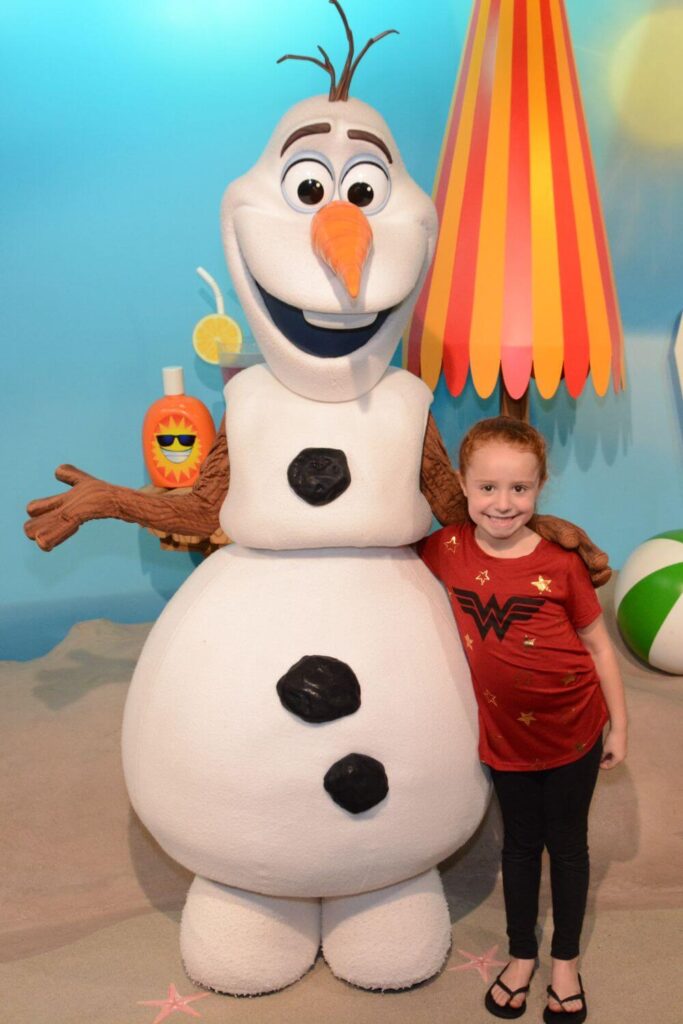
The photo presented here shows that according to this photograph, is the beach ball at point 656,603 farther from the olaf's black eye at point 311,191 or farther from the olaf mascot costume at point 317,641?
the olaf's black eye at point 311,191

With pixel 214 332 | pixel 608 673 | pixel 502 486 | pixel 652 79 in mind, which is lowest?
pixel 608 673

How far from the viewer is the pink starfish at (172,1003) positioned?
154 centimetres

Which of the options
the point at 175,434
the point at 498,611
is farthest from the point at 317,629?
the point at 175,434

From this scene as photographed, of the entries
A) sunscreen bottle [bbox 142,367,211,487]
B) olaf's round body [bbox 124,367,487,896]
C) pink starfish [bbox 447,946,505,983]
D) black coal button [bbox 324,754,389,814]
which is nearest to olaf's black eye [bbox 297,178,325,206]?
olaf's round body [bbox 124,367,487,896]

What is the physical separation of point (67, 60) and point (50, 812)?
160cm

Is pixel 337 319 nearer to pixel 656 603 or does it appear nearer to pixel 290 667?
pixel 290 667

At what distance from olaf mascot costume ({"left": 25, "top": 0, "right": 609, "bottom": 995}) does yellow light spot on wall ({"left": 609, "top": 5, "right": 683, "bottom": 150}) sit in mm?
1320

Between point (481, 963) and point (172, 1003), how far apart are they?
0.46 meters

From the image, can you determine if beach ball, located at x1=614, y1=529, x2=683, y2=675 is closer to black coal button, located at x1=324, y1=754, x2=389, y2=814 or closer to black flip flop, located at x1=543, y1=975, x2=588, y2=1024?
black flip flop, located at x1=543, y1=975, x2=588, y2=1024

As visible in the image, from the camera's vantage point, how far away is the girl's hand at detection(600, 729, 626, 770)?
1.55 meters

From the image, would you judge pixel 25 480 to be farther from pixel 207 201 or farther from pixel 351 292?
pixel 351 292

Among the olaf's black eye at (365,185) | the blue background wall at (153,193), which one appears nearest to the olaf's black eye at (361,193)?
the olaf's black eye at (365,185)

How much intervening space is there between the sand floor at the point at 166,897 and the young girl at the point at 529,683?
0.39ft

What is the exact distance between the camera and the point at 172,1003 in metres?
1.57
